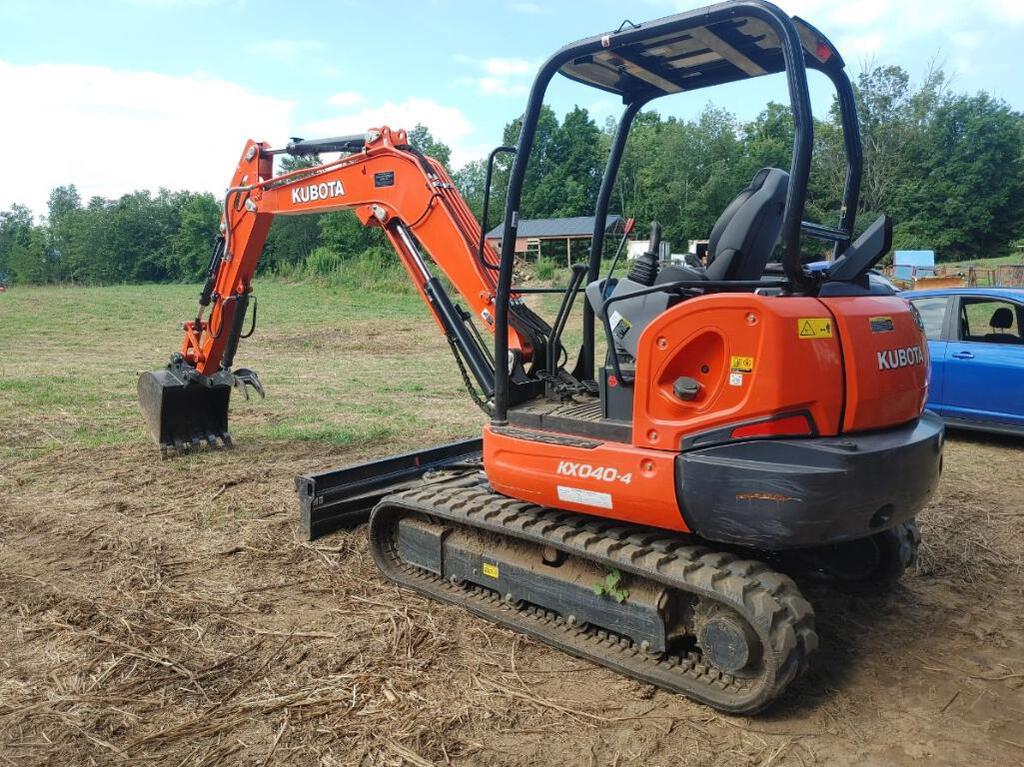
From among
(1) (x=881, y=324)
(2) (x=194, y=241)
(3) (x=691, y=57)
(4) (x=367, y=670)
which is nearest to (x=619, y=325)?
(1) (x=881, y=324)

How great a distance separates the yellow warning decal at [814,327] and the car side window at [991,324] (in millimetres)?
5981

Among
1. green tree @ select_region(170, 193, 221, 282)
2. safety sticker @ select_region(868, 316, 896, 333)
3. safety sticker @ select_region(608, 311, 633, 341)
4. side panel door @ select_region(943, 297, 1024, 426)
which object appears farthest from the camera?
green tree @ select_region(170, 193, 221, 282)

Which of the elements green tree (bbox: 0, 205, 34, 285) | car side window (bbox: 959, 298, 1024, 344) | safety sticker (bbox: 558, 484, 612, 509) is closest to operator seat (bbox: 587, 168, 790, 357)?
safety sticker (bbox: 558, 484, 612, 509)

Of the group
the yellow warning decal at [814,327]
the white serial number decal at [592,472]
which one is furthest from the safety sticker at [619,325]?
the yellow warning decal at [814,327]

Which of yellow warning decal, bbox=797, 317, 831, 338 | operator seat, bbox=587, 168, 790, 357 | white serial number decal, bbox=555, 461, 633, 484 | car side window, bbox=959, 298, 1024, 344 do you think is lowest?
white serial number decal, bbox=555, 461, 633, 484

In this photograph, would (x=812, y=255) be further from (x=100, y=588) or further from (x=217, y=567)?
(x=100, y=588)

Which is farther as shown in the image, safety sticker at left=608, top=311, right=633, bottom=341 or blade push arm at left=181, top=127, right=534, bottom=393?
blade push arm at left=181, top=127, right=534, bottom=393

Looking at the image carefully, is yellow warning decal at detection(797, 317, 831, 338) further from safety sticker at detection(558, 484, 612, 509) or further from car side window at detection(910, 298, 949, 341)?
car side window at detection(910, 298, 949, 341)

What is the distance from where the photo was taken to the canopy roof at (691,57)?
3.67 m

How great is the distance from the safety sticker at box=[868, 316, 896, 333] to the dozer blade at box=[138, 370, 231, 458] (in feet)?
19.3

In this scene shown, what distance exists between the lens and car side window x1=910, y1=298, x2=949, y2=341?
8.49m

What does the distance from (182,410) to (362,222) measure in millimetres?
2963

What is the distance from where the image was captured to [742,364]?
128 inches

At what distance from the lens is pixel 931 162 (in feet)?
172
